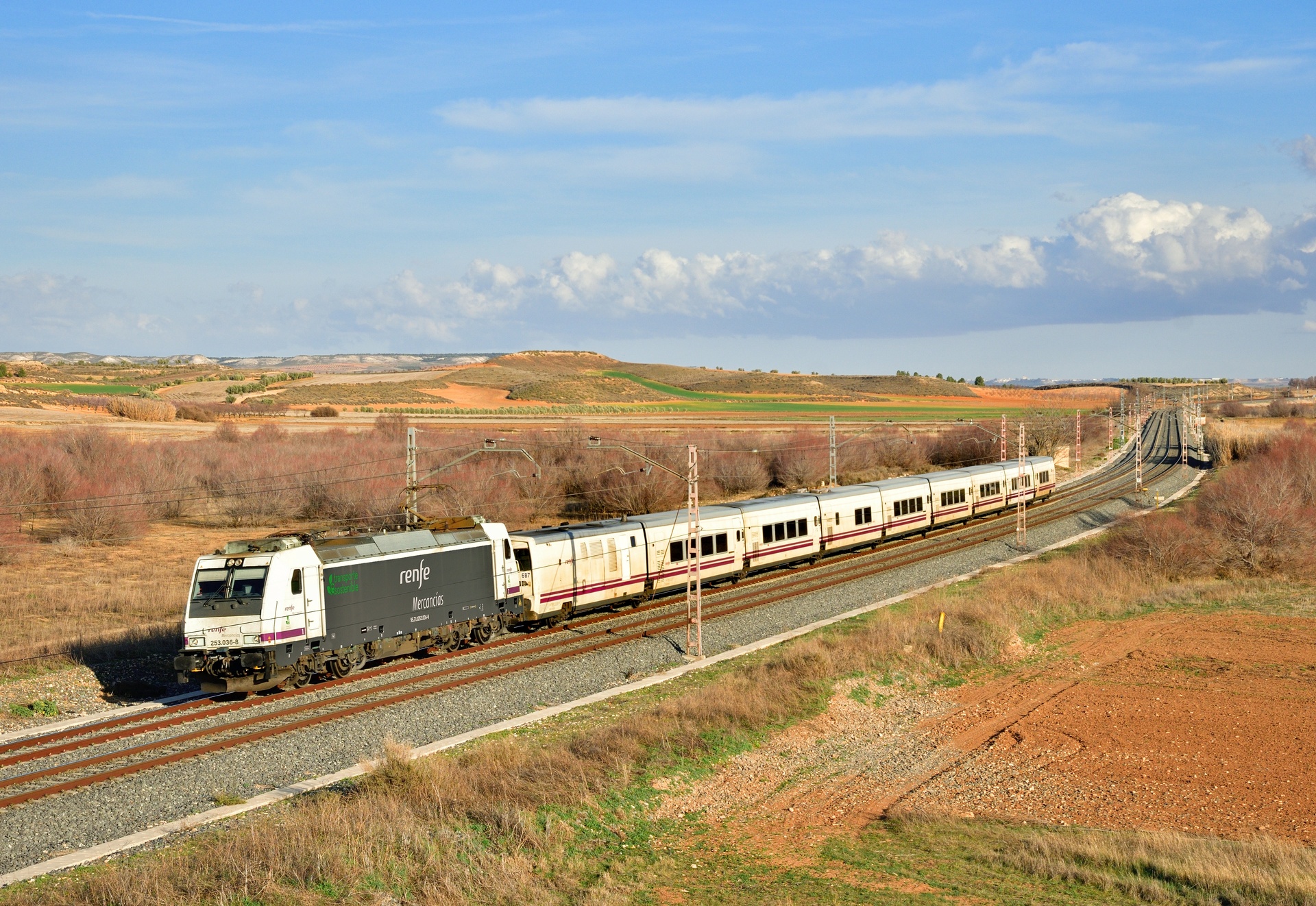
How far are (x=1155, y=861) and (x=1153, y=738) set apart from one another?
8.48 metres

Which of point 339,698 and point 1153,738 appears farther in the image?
point 339,698

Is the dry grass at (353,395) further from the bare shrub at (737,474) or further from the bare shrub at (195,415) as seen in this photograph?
the bare shrub at (737,474)

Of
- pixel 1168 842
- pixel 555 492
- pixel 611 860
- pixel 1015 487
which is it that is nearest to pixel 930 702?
pixel 1168 842

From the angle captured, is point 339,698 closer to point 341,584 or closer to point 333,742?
point 341,584

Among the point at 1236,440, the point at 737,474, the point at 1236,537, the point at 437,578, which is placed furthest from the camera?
the point at 1236,440

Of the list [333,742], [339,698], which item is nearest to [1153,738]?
A: [333,742]

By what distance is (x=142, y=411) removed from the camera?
10231 centimetres

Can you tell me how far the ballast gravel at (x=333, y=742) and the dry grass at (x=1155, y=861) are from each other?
32.3 ft

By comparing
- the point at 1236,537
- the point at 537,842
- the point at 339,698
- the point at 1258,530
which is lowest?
the point at 339,698

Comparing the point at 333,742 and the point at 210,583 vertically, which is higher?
the point at 210,583

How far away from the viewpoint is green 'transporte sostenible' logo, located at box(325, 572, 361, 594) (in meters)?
24.5

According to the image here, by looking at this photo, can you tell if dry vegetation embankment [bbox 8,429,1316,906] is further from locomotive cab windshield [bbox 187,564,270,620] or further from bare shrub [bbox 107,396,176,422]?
bare shrub [bbox 107,396,176,422]

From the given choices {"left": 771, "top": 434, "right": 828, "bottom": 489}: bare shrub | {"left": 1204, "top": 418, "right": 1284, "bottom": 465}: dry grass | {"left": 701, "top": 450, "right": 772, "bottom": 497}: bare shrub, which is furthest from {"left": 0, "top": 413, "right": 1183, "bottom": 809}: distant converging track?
{"left": 1204, "top": 418, "right": 1284, "bottom": 465}: dry grass

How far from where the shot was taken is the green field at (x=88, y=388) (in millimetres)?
131000
